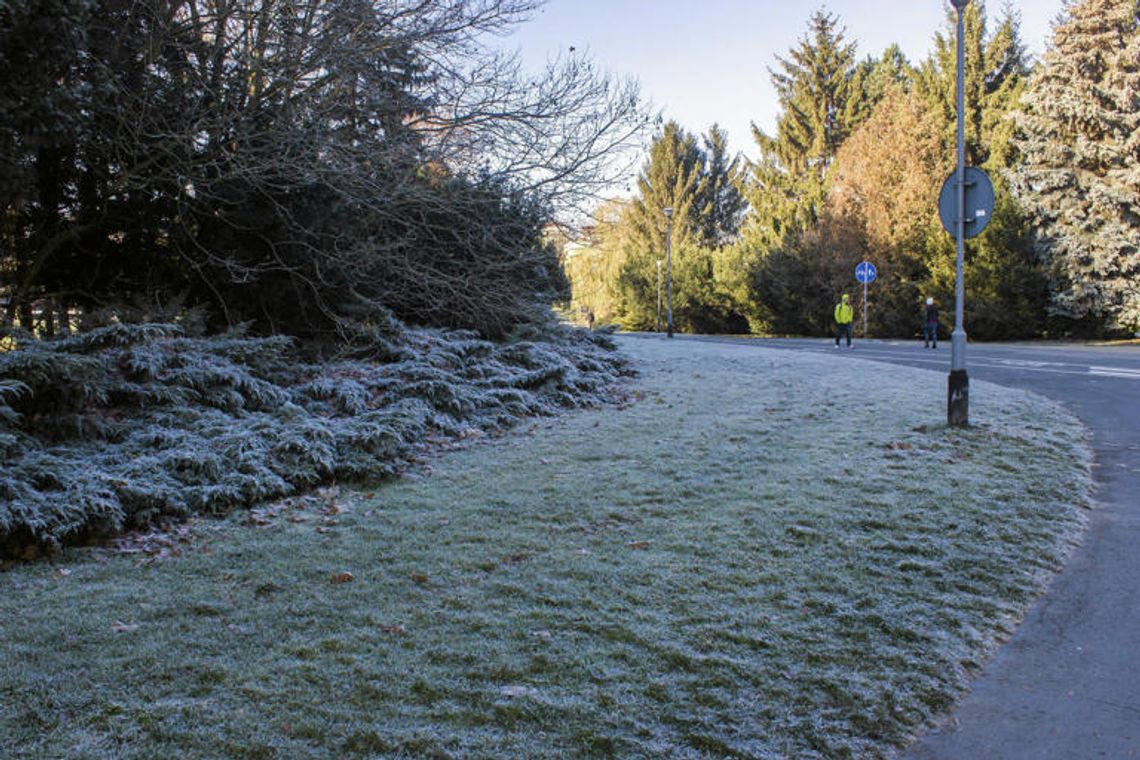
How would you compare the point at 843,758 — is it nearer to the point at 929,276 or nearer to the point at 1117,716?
the point at 1117,716

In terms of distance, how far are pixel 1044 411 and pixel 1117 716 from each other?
28.3ft

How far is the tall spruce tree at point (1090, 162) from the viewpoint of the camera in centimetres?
2912

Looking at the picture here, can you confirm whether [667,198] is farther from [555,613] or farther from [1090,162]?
[555,613]

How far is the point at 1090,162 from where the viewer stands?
1218 inches

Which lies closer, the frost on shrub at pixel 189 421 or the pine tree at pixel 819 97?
the frost on shrub at pixel 189 421

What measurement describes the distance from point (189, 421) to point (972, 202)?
8472mm

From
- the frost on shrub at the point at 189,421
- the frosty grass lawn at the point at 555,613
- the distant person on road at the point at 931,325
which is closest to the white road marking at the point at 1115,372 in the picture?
the frosty grass lawn at the point at 555,613

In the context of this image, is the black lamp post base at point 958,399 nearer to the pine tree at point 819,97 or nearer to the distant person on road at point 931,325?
the distant person on road at point 931,325

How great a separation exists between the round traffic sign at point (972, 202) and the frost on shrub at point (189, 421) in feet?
17.9

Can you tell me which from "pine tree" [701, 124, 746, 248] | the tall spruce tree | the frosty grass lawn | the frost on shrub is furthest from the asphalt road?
"pine tree" [701, 124, 746, 248]

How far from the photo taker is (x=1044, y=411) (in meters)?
10.6

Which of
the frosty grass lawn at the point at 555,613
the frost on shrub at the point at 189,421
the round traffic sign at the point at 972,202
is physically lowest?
the frosty grass lawn at the point at 555,613

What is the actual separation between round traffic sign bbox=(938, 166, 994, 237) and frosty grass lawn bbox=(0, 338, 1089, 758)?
3.07 m

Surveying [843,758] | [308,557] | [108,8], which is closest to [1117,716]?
[843,758]
